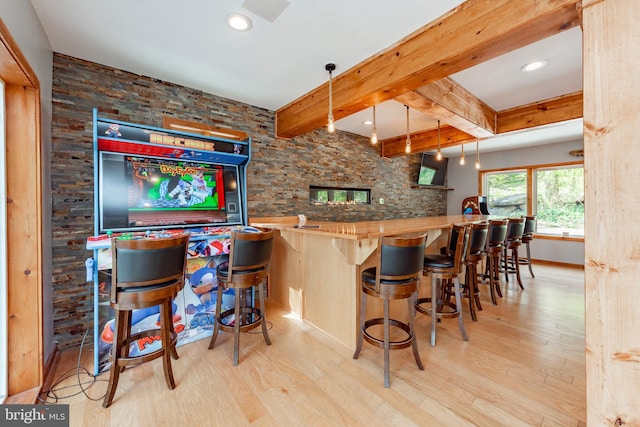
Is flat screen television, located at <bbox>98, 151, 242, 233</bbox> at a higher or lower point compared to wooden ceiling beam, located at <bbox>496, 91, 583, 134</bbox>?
lower

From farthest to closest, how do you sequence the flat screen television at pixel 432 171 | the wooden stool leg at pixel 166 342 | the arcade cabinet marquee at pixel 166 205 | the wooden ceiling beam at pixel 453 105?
the flat screen television at pixel 432 171, the wooden ceiling beam at pixel 453 105, the arcade cabinet marquee at pixel 166 205, the wooden stool leg at pixel 166 342

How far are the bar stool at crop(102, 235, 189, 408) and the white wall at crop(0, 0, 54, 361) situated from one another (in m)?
0.73

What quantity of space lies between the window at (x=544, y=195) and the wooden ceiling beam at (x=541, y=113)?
268cm

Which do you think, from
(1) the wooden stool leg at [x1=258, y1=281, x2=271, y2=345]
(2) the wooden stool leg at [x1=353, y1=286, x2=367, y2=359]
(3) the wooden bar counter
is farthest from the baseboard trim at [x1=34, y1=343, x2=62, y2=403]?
(2) the wooden stool leg at [x1=353, y1=286, x2=367, y2=359]

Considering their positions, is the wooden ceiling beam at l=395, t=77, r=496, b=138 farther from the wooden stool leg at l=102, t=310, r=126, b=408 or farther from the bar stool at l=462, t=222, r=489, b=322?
the wooden stool leg at l=102, t=310, r=126, b=408

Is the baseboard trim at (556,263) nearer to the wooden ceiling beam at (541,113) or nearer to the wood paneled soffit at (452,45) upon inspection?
the wooden ceiling beam at (541,113)

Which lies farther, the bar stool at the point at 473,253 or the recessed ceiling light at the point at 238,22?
the bar stool at the point at 473,253

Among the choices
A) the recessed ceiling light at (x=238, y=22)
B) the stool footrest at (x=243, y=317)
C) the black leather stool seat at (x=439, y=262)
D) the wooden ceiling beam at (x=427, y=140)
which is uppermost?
the recessed ceiling light at (x=238, y=22)

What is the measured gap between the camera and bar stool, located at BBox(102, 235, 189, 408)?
5.09 ft

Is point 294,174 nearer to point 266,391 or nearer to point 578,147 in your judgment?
point 266,391

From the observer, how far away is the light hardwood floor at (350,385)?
154 centimetres

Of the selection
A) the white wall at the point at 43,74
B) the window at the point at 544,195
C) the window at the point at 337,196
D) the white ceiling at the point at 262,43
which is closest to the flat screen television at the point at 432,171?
the window at the point at 544,195

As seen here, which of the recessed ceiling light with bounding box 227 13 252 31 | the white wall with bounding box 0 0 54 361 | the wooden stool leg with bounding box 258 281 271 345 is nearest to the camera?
the white wall with bounding box 0 0 54 361

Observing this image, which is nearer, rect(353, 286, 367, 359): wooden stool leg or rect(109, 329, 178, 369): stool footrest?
rect(109, 329, 178, 369): stool footrest
